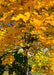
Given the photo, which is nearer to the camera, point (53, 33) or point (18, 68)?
point (53, 33)

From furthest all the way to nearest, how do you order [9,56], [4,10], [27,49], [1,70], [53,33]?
[1,70]
[27,49]
[9,56]
[53,33]
[4,10]

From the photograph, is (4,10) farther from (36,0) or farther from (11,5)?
(36,0)

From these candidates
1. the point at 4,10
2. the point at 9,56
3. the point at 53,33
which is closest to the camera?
the point at 4,10

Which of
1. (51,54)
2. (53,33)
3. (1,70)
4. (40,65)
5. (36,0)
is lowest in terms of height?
(1,70)

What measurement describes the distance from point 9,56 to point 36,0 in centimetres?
258

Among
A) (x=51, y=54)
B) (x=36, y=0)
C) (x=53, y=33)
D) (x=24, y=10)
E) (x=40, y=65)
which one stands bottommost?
(x=40, y=65)

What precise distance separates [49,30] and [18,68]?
5504 mm

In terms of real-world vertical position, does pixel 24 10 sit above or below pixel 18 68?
above

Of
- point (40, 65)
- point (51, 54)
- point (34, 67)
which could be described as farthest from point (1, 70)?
point (51, 54)

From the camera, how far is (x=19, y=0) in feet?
9.04

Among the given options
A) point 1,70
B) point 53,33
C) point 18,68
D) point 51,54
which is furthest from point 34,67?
point 53,33

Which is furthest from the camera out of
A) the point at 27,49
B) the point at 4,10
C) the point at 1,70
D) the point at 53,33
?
the point at 1,70

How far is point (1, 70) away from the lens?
759 centimetres

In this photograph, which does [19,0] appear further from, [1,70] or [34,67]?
[1,70]
